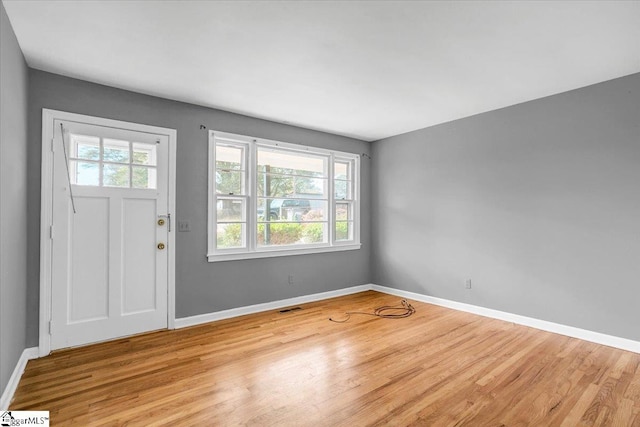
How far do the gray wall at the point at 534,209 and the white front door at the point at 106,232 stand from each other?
356 centimetres

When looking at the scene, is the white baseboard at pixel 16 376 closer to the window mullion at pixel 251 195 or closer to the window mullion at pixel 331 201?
the window mullion at pixel 251 195

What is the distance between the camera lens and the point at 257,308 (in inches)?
169

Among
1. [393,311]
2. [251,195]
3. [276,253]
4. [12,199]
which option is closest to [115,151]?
[12,199]

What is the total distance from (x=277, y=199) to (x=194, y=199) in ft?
3.88

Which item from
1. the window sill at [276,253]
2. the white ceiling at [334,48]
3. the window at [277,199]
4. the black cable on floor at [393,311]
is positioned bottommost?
the black cable on floor at [393,311]

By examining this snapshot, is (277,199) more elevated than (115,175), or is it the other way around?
(115,175)

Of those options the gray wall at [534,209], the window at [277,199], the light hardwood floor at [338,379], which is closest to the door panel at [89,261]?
the light hardwood floor at [338,379]

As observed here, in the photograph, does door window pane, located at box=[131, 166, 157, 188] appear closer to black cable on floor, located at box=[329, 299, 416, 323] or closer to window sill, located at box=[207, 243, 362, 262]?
A: window sill, located at box=[207, 243, 362, 262]

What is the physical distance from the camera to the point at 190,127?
3.83 m

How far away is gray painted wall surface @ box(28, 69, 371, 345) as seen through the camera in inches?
116

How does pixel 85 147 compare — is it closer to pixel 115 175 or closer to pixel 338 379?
pixel 115 175

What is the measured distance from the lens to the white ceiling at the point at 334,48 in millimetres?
2145

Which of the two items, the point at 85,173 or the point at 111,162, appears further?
the point at 111,162

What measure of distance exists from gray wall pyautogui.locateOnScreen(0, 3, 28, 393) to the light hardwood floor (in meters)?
0.40
